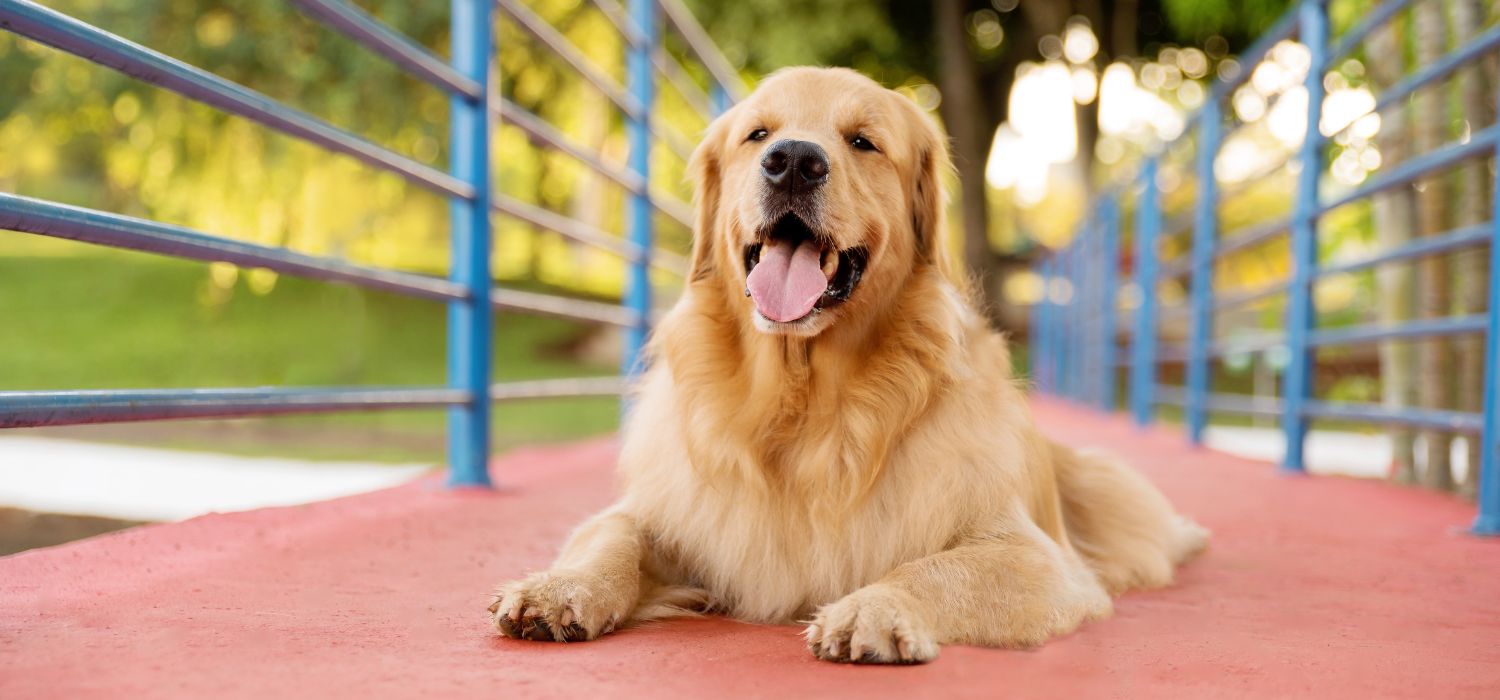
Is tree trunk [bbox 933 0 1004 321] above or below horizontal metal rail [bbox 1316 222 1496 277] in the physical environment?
above

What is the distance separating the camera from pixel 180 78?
7.91 feet

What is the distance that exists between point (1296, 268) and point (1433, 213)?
0.53 m

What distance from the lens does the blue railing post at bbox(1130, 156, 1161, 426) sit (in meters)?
8.12

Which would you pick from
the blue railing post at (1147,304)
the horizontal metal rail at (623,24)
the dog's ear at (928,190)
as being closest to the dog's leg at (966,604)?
the dog's ear at (928,190)

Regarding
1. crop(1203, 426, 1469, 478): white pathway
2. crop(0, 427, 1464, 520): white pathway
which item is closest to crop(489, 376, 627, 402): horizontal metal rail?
crop(0, 427, 1464, 520): white pathway

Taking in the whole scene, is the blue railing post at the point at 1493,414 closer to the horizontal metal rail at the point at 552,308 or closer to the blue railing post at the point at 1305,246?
the blue railing post at the point at 1305,246

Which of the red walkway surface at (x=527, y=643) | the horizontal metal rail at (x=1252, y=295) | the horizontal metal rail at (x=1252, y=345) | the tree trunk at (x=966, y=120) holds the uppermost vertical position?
the tree trunk at (x=966, y=120)

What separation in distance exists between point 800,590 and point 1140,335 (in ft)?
21.7

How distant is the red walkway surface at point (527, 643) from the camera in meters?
1.59

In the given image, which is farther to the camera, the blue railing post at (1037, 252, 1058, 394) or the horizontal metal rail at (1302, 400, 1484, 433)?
the blue railing post at (1037, 252, 1058, 394)

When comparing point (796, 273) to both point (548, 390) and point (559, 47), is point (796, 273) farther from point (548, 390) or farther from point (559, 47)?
point (559, 47)

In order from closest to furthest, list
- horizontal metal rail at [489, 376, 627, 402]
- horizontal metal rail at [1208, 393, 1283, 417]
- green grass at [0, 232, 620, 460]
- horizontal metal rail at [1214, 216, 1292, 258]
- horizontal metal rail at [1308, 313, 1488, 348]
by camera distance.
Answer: horizontal metal rail at [1308, 313, 1488, 348] < horizontal metal rail at [489, 376, 627, 402] < horizontal metal rail at [1214, 216, 1292, 258] < horizontal metal rail at [1208, 393, 1283, 417] < green grass at [0, 232, 620, 460]

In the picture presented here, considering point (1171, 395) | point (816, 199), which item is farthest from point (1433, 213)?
point (816, 199)

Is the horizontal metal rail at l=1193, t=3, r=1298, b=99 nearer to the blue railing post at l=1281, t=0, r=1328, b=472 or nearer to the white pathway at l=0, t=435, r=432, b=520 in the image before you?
the blue railing post at l=1281, t=0, r=1328, b=472
